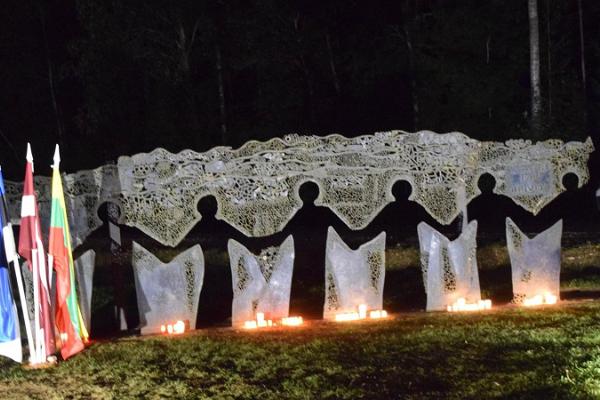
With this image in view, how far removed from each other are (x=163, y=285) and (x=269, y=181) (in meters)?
1.64

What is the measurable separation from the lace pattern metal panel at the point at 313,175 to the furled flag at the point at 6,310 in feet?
5.51

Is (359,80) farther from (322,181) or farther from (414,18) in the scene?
(322,181)

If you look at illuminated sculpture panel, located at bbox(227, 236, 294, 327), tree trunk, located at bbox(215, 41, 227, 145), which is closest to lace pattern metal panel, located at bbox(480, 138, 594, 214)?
illuminated sculpture panel, located at bbox(227, 236, 294, 327)

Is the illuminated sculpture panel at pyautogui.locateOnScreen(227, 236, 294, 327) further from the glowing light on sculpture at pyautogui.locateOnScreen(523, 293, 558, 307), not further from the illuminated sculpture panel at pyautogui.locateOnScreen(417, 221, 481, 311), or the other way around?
the glowing light on sculpture at pyautogui.locateOnScreen(523, 293, 558, 307)

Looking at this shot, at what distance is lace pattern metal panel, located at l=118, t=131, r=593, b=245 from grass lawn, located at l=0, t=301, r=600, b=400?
1316 mm

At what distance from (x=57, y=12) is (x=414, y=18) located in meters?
11.7

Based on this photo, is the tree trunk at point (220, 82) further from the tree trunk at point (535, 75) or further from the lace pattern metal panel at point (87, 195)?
the lace pattern metal panel at point (87, 195)

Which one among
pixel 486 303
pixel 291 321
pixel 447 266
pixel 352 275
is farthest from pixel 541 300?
pixel 291 321

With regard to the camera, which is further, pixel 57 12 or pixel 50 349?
pixel 57 12

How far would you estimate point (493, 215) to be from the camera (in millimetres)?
17594

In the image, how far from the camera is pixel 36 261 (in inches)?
283

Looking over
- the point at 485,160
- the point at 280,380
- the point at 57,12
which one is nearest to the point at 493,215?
the point at 485,160

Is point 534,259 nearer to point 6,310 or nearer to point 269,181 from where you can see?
point 269,181

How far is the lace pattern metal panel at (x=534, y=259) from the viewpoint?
8.74 m
